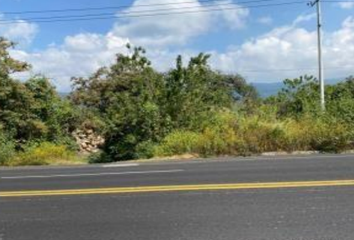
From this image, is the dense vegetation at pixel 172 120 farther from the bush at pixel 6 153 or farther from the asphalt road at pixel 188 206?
the asphalt road at pixel 188 206

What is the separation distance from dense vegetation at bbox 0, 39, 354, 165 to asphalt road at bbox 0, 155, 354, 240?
21.9 ft

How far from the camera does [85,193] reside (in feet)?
35.5

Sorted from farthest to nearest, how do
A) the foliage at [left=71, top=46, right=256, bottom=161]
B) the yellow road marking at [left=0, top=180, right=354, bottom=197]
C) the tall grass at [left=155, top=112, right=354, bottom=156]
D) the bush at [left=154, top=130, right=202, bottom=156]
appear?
1. the foliage at [left=71, top=46, right=256, bottom=161]
2. the bush at [left=154, top=130, right=202, bottom=156]
3. the tall grass at [left=155, top=112, right=354, bottom=156]
4. the yellow road marking at [left=0, top=180, right=354, bottom=197]

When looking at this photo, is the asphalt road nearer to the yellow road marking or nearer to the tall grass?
the yellow road marking

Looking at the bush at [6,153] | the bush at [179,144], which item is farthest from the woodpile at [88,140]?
the bush at [179,144]

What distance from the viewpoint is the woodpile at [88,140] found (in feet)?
106

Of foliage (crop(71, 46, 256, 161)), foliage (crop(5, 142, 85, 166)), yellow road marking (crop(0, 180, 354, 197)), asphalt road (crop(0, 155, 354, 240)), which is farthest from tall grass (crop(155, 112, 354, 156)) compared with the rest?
yellow road marking (crop(0, 180, 354, 197))

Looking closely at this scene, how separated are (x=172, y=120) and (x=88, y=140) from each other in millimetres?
11325

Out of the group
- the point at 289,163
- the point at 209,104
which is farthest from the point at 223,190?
the point at 209,104

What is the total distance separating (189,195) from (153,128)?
12940mm

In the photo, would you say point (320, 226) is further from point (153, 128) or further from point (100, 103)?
point (100, 103)

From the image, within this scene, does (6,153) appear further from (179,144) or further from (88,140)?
(88,140)

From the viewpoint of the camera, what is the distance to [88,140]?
110ft

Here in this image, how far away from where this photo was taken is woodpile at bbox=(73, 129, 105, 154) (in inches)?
1274
